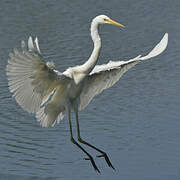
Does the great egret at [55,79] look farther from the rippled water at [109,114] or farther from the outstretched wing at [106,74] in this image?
the rippled water at [109,114]

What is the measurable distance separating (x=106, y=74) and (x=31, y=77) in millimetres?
1458

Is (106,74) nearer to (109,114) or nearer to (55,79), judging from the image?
(55,79)

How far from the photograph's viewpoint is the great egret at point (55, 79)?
21.3ft

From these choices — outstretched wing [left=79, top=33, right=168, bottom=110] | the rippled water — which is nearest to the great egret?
outstretched wing [left=79, top=33, right=168, bottom=110]

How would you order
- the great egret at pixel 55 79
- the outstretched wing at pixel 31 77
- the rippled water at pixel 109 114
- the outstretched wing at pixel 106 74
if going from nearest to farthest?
the outstretched wing at pixel 31 77, the great egret at pixel 55 79, the outstretched wing at pixel 106 74, the rippled water at pixel 109 114

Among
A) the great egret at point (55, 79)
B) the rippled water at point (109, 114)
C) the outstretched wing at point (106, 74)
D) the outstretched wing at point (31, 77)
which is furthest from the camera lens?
the rippled water at point (109, 114)

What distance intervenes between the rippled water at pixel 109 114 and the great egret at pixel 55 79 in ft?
2.77

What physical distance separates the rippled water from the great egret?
84 centimetres

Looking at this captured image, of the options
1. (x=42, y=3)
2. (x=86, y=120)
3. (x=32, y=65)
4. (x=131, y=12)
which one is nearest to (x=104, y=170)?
(x=86, y=120)

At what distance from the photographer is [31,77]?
22.5 ft

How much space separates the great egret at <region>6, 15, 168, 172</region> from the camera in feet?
21.3

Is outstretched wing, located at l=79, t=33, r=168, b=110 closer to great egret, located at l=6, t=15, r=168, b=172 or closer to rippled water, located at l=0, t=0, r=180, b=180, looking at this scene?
great egret, located at l=6, t=15, r=168, b=172

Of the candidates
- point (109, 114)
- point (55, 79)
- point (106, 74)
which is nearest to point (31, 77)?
point (55, 79)

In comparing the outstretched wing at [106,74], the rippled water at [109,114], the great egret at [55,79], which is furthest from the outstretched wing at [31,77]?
the rippled water at [109,114]
